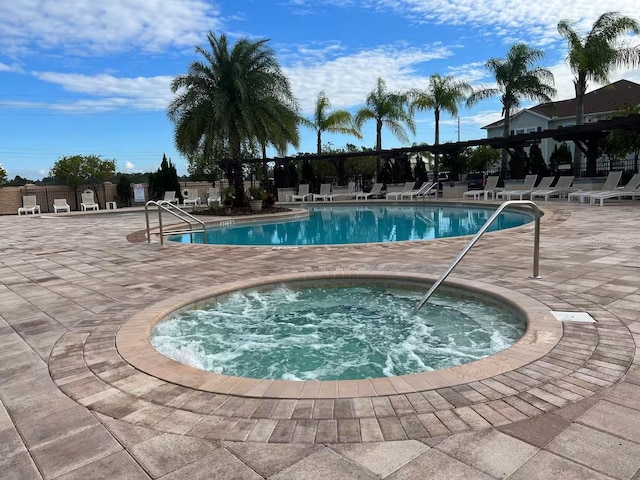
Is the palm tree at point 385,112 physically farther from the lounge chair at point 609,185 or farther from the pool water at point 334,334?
the pool water at point 334,334

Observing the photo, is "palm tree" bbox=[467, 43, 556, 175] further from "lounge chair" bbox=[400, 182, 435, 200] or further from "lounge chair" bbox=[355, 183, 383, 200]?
"lounge chair" bbox=[355, 183, 383, 200]

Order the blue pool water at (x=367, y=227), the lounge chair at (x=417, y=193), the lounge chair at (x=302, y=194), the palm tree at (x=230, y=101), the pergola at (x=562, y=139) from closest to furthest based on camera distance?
the blue pool water at (x=367, y=227) < the palm tree at (x=230, y=101) < the pergola at (x=562, y=139) < the lounge chair at (x=417, y=193) < the lounge chair at (x=302, y=194)

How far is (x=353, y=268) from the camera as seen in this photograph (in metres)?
6.71

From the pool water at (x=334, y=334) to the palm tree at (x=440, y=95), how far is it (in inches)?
907

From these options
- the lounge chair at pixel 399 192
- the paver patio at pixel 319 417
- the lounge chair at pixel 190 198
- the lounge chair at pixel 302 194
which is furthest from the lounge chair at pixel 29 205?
the paver patio at pixel 319 417

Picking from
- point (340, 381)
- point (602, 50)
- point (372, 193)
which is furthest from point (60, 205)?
point (602, 50)

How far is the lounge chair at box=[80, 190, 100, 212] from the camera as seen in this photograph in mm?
25550

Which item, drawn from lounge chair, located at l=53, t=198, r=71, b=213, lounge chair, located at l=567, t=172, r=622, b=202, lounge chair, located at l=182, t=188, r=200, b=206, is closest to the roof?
lounge chair, located at l=567, t=172, r=622, b=202

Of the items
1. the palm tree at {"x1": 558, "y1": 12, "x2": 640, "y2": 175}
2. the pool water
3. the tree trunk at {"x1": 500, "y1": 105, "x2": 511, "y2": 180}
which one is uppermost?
the palm tree at {"x1": 558, "y1": 12, "x2": 640, "y2": 175}

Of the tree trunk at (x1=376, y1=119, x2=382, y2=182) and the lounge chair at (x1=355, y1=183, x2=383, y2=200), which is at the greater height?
the tree trunk at (x1=376, y1=119, x2=382, y2=182)

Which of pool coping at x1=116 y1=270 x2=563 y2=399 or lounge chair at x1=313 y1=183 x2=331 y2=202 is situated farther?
lounge chair at x1=313 y1=183 x2=331 y2=202

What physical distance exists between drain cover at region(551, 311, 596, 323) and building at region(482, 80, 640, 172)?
28.0m

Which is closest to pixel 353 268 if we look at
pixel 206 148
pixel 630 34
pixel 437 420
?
pixel 437 420

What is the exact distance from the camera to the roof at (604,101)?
3006 centimetres
